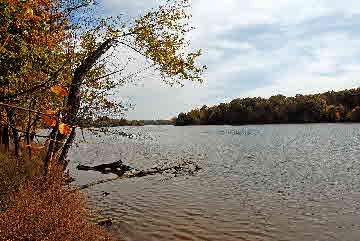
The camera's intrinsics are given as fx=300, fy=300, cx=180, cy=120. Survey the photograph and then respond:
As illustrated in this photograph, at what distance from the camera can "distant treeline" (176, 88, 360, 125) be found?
15275 cm

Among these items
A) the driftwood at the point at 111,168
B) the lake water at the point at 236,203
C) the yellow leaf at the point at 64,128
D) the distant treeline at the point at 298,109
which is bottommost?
the lake water at the point at 236,203

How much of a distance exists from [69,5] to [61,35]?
125cm

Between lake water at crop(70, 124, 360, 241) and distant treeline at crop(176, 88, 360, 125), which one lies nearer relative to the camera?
lake water at crop(70, 124, 360, 241)

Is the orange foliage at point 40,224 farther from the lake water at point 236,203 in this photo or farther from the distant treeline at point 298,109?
the distant treeline at point 298,109

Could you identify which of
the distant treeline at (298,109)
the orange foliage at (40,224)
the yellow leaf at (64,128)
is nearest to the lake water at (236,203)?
the orange foliage at (40,224)

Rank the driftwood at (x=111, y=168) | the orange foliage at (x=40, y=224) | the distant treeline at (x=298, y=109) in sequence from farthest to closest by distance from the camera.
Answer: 1. the distant treeline at (x=298, y=109)
2. the driftwood at (x=111, y=168)
3. the orange foliage at (x=40, y=224)

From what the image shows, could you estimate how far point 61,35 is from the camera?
12.2 m

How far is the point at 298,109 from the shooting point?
162m

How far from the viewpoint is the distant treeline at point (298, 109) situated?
152750 mm

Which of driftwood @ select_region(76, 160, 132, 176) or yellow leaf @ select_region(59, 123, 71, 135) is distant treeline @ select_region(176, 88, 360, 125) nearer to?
driftwood @ select_region(76, 160, 132, 176)

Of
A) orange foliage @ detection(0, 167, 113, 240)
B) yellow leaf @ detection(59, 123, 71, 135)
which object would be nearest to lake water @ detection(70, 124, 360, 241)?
orange foliage @ detection(0, 167, 113, 240)

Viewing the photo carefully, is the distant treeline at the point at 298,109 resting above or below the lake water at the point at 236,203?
above

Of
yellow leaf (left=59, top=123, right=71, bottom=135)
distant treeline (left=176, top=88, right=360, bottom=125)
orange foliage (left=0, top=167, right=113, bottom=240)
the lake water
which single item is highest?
distant treeline (left=176, top=88, right=360, bottom=125)

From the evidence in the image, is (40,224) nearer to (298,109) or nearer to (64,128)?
(64,128)
